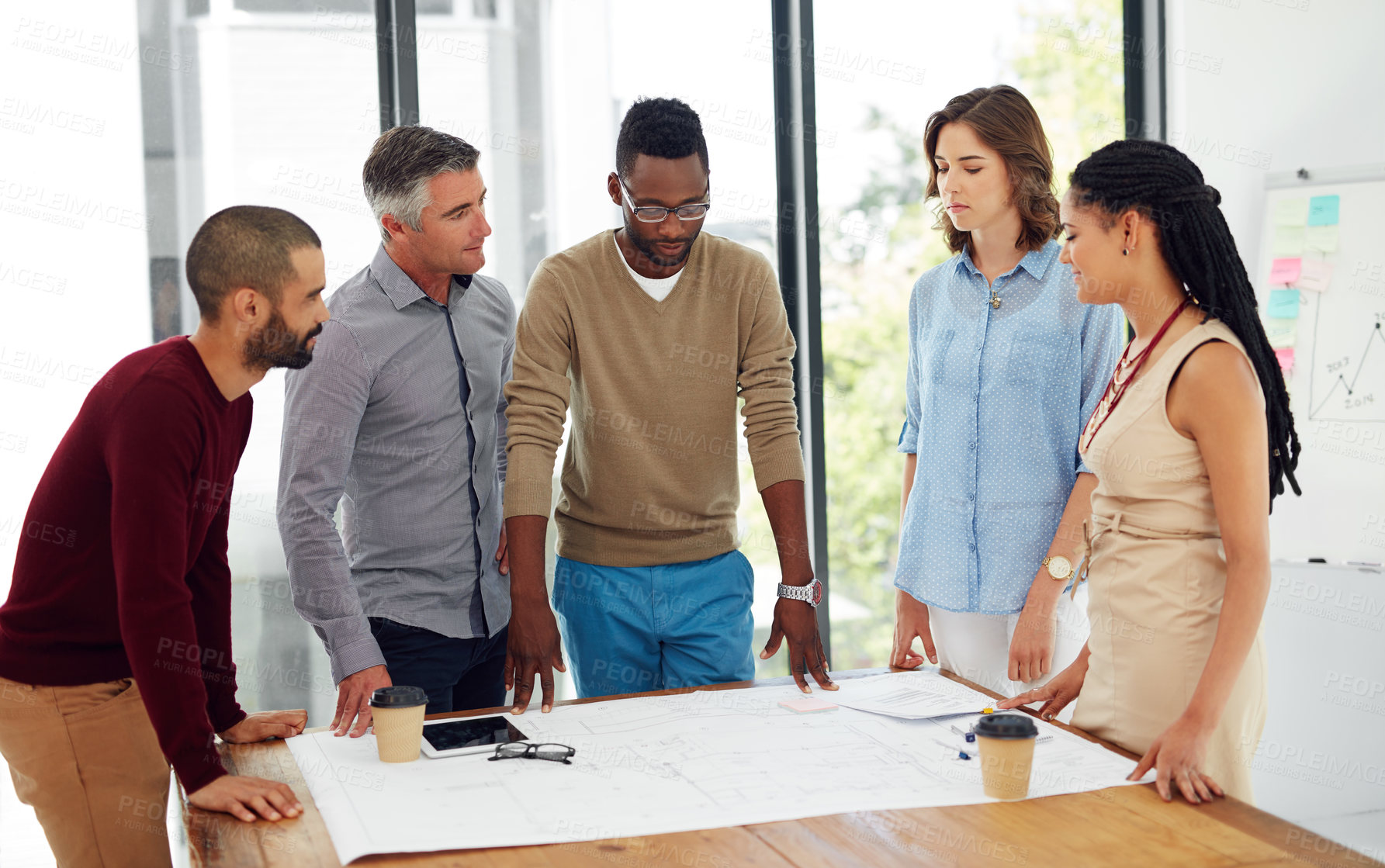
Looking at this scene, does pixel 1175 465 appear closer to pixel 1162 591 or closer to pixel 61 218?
pixel 1162 591

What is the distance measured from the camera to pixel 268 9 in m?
2.88

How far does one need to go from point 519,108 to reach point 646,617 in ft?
5.61

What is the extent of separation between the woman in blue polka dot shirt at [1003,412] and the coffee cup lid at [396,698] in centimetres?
95

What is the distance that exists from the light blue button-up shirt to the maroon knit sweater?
1.29 metres

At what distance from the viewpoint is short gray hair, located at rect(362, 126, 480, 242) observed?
196 cm

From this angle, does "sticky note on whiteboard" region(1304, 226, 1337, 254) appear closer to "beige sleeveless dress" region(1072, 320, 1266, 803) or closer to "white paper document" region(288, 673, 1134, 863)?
A: "beige sleeveless dress" region(1072, 320, 1266, 803)

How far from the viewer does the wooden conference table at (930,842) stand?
1175mm

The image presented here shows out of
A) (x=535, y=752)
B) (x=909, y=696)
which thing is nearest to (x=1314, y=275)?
(x=909, y=696)

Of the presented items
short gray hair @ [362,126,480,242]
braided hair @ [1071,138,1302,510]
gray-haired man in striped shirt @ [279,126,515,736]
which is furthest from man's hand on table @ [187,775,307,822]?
braided hair @ [1071,138,1302,510]

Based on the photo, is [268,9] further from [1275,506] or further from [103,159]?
[1275,506]

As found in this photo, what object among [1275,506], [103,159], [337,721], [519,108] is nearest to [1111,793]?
[337,721]

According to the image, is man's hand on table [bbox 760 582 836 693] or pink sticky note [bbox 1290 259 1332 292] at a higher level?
pink sticky note [bbox 1290 259 1332 292]

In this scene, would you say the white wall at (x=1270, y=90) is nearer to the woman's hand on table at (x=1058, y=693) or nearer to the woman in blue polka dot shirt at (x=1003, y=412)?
the woman in blue polka dot shirt at (x=1003, y=412)

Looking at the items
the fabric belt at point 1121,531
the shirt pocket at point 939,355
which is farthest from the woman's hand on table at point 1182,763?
the shirt pocket at point 939,355
